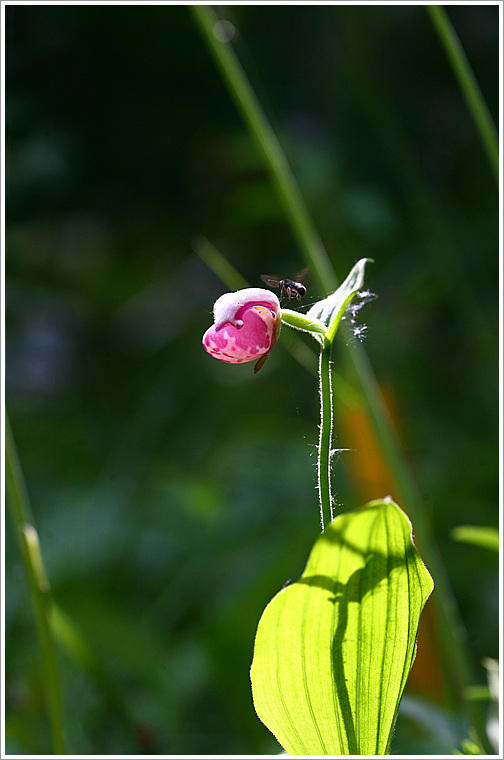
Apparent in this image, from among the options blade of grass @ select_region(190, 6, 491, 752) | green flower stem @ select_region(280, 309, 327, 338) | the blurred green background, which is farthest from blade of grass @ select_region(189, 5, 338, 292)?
the blurred green background

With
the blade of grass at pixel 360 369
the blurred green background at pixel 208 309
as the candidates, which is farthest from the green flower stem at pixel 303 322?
the blurred green background at pixel 208 309

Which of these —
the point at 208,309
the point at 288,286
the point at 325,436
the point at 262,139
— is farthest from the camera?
the point at 208,309

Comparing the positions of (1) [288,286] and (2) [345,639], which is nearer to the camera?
(2) [345,639]

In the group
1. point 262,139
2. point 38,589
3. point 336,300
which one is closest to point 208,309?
point 262,139

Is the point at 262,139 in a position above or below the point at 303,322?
above

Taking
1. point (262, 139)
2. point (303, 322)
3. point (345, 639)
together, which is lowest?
point (345, 639)

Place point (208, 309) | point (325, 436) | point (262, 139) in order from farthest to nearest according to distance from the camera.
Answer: point (208, 309), point (262, 139), point (325, 436)

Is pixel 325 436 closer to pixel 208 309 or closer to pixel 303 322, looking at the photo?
pixel 303 322
